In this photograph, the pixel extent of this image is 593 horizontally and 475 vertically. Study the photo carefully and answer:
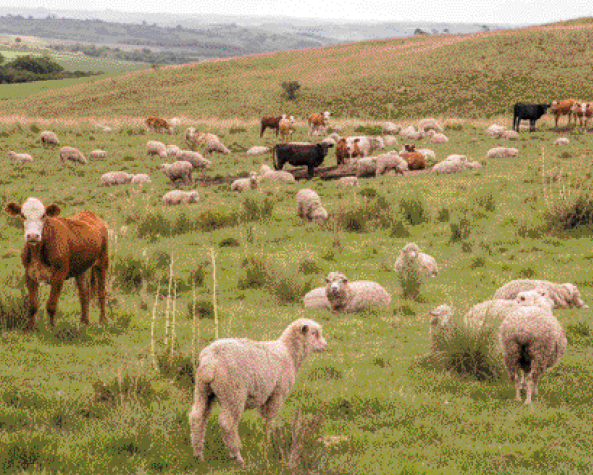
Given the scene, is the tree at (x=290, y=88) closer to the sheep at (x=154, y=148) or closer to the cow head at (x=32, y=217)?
the sheep at (x=154, y=148)

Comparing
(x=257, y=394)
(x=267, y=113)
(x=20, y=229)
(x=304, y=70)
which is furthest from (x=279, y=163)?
A: (x=304, y=70)

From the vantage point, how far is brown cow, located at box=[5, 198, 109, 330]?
8.27 meters

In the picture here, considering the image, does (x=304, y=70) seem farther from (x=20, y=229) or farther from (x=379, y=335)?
(x=379, y=335)

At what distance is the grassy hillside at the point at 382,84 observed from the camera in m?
52.4

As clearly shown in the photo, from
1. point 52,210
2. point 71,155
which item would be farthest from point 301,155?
point 52,210

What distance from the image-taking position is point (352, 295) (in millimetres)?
11039

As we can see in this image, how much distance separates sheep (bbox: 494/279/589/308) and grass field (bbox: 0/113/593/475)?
2.57ft

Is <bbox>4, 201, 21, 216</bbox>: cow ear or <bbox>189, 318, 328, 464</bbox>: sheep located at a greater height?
<bbox>4, 201, 21, 216</bbox>: cow ear

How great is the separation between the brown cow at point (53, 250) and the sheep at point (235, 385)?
12.7ft

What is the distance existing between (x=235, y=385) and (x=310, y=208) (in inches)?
498

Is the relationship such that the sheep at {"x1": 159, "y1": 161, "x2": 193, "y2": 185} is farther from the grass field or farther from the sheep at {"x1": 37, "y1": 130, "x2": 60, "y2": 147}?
the sheep at {"x1": 37, "y1": 130, "x2": 60, "y2": 147}

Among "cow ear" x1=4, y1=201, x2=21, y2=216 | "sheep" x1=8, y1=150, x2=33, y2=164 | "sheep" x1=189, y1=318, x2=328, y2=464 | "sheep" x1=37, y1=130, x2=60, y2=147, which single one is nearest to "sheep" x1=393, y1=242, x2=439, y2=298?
"sheep" x1=189, y1=318, x2=328, y2=464

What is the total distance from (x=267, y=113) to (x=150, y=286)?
45.1m

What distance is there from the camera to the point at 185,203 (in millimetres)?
19734
